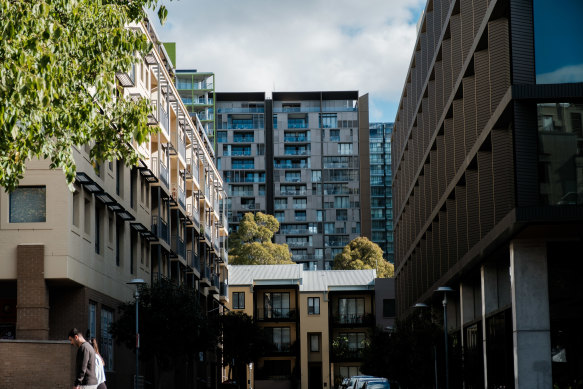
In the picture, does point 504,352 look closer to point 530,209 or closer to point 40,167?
point 530,209

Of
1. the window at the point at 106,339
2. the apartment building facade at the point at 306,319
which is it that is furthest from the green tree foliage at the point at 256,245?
the window at the point at 106,339

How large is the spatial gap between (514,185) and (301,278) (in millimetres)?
59563

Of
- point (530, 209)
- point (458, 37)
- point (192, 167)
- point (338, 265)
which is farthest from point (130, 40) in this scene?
point (338, 265)

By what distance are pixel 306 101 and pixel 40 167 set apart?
10072cm

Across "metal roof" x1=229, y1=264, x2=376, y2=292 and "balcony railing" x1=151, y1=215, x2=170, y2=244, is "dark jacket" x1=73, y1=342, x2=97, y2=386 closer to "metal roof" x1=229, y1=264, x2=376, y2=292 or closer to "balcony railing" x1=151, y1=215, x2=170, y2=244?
"balcony railing" x1=151, y1=215, x2=170, y2=244

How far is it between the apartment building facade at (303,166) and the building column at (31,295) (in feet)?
320

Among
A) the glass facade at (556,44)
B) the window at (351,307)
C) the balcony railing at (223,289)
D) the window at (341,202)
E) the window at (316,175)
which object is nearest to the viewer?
the glass facade at (556,44)

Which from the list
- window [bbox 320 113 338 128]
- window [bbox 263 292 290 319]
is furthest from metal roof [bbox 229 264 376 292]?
window [bbox 320 113 338 128]

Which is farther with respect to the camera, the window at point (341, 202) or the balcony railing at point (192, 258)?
the window at point (341, 202)

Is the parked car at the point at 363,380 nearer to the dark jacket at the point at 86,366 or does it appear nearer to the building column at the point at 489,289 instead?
the building column at the point at 489,289

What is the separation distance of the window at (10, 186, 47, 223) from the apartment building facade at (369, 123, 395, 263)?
109468 millimetres

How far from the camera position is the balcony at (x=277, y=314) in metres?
83.4

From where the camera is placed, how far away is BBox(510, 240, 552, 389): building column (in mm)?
25312

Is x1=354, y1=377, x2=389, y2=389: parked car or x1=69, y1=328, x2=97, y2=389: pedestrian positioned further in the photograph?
x1=354, y1=377, x2=389, y2=389: parked car
